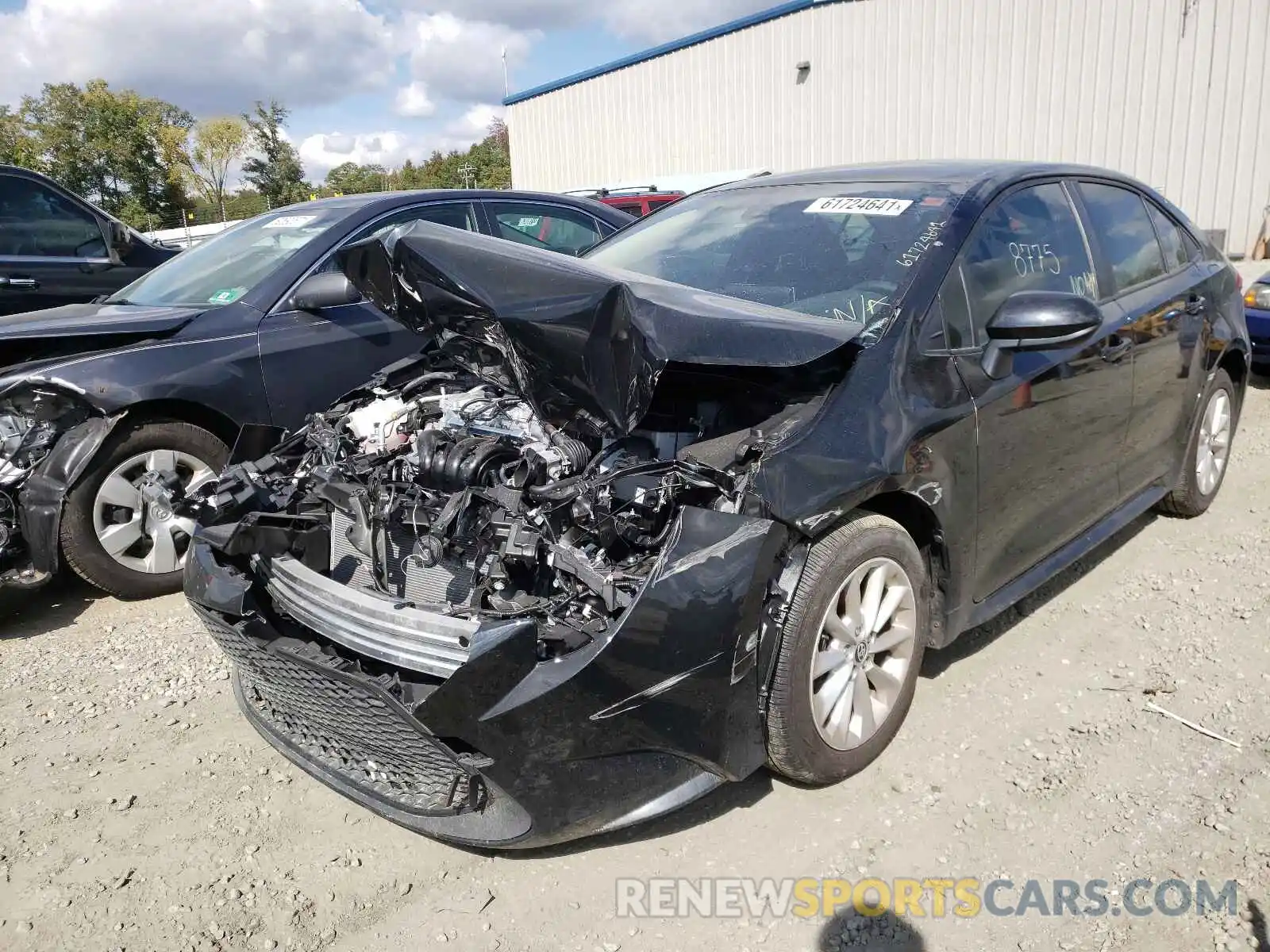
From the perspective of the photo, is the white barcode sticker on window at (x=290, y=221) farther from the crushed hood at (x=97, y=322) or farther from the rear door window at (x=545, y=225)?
the rear door window at (x=545, y=225)

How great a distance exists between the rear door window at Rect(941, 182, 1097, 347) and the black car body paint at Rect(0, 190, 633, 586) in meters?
2.41

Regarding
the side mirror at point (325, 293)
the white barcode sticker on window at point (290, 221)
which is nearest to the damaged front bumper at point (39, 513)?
the side mirror at point (325, 293)

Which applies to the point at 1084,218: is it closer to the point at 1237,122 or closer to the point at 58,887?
the point at 58,887

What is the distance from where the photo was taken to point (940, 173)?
3.30 metres

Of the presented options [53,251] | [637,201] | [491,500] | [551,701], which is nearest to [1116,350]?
[491,500]

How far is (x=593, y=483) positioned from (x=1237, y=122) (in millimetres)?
16765

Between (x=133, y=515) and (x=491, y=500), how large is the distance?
7.87ft

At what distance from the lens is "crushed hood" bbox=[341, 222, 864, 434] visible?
7.66 feet

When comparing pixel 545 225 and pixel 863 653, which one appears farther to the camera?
pixel 545 225

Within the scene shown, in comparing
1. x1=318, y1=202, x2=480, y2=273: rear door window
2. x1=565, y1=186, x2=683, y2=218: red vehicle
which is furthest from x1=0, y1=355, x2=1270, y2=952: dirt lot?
x1=565, y1=186, x2=683, y2=218: red vehicle

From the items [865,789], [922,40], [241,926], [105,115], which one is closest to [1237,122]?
[922,40]

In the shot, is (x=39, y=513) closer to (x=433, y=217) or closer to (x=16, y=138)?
(x=433, y=217)

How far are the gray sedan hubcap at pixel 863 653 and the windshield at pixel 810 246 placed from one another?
0.74 meters

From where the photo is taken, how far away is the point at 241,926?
7.23 ft
